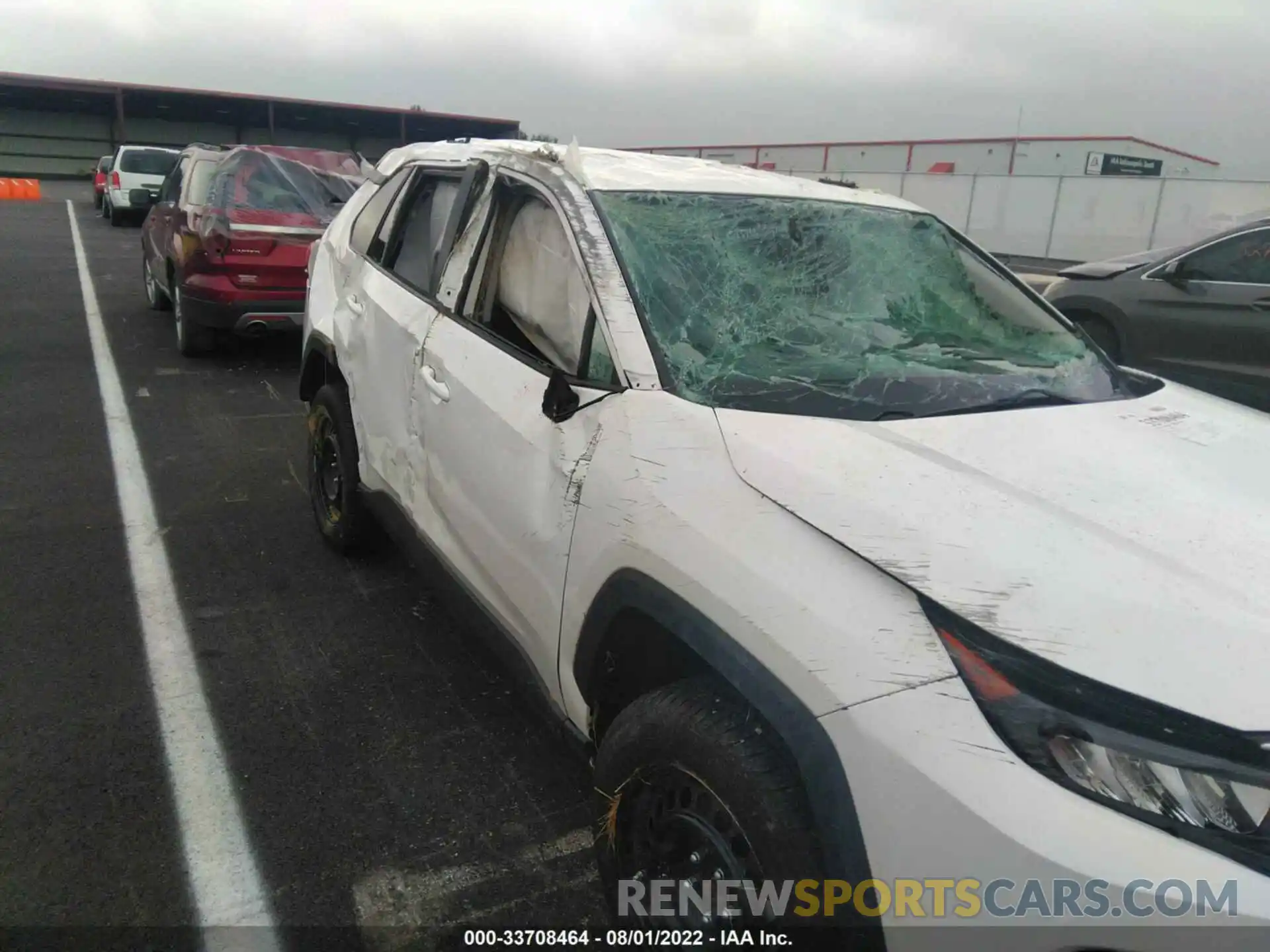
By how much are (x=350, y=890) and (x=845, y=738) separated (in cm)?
154

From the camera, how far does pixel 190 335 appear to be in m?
7.86

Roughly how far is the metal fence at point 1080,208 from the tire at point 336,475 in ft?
53.7

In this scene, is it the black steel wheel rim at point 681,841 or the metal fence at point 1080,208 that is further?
the metal fence at point 1080,208

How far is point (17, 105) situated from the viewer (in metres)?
36.2

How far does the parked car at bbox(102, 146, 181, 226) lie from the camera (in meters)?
20.0

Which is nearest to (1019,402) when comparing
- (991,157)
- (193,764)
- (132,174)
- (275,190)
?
(193,764)

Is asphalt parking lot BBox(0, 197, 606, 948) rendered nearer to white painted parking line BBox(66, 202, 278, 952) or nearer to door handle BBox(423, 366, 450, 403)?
white painted parking line BBox(66, 202, 278, 952)

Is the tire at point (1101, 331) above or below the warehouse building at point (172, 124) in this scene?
below

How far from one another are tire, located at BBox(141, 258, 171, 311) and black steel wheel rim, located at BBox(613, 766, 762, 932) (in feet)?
30.8

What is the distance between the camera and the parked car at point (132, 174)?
786 inches

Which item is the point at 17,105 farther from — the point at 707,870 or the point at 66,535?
the point at 707,870

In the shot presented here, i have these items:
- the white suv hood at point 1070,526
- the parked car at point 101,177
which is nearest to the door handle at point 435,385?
the white suv hood at point 1070,526

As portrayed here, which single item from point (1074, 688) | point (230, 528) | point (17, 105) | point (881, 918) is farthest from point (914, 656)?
point (17, 105)

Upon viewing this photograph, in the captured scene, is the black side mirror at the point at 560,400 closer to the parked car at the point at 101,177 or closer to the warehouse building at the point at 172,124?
the parked car at the point at 101,177
